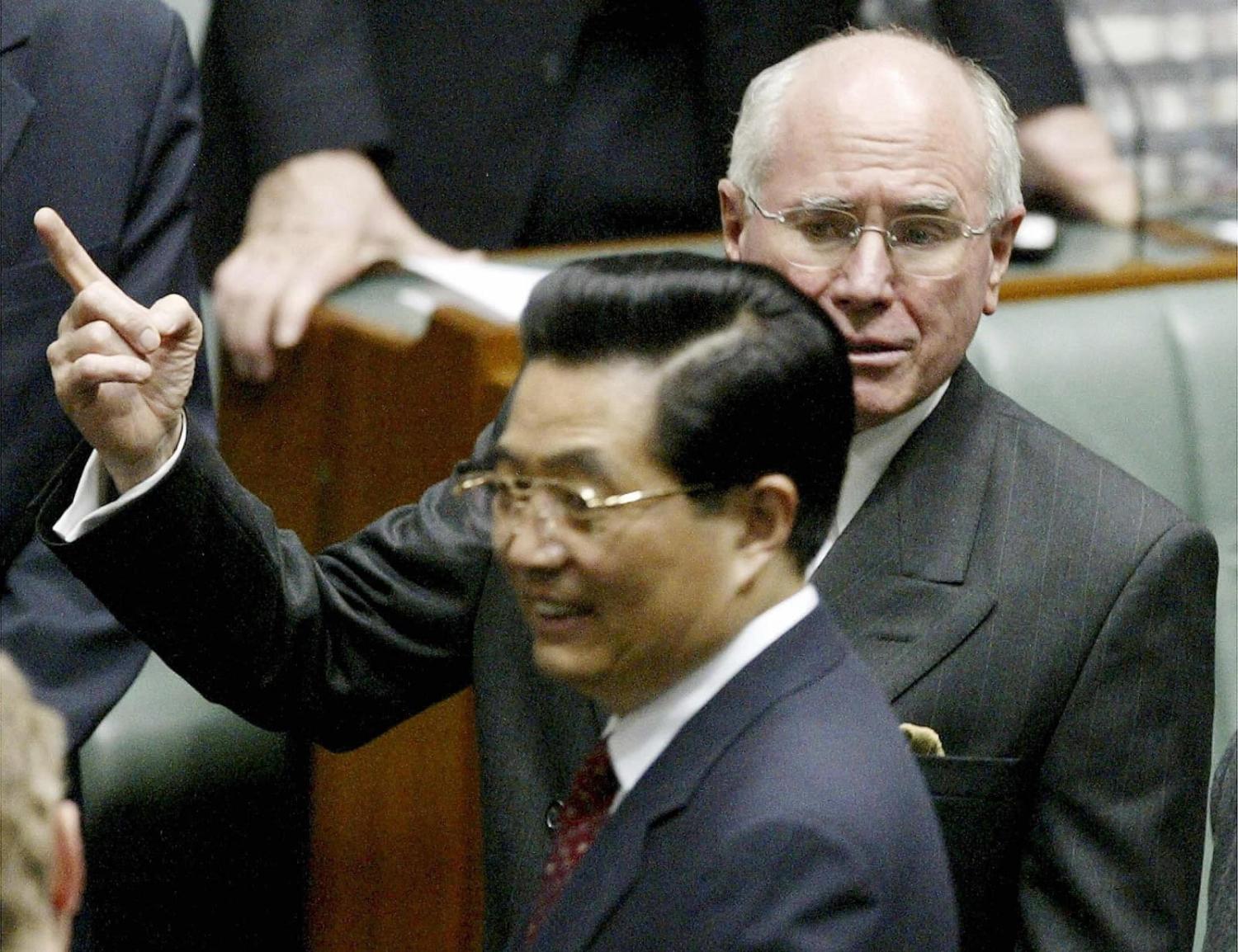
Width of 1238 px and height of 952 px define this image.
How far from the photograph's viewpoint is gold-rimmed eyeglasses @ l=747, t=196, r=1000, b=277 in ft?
5.78

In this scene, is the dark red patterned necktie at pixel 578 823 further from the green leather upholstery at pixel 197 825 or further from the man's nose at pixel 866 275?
the green leather upholstery at pixel 197 825

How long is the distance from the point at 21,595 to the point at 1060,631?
97cm

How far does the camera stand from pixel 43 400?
82.4 inches

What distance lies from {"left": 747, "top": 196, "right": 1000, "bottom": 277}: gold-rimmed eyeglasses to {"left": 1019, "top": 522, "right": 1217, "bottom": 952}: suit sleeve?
27cm

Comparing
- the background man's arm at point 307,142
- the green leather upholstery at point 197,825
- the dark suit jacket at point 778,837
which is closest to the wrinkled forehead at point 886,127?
the dark suit jacket at point 778,837

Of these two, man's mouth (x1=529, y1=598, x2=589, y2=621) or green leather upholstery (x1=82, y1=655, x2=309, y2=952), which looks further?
green leather upholstery (x1=82, y1=655, x2=309, y2=952)

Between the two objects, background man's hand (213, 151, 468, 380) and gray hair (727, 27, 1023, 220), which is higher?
gray hair (727, 27, 1023, 220)

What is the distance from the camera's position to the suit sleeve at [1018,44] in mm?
2873

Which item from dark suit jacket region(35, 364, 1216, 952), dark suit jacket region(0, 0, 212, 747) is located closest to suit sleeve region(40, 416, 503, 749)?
dark suit jacket region(35, 364, 1216, 952)

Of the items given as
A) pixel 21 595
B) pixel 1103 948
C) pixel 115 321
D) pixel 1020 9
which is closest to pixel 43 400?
pixel 21 595

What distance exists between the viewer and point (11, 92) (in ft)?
6.88

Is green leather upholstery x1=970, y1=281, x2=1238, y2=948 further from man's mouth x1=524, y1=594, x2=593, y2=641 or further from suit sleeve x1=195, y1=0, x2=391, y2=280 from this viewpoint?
man's mouth x1=524, y1=594, x2=593, y2=641

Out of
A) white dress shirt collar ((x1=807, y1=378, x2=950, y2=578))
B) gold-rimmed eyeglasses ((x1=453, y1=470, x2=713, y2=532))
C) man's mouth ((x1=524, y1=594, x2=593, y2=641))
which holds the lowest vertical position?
white dress shirt collar ((x1=807, y1=378, x2=950, y2=578))

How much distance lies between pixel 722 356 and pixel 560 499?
0.12m
